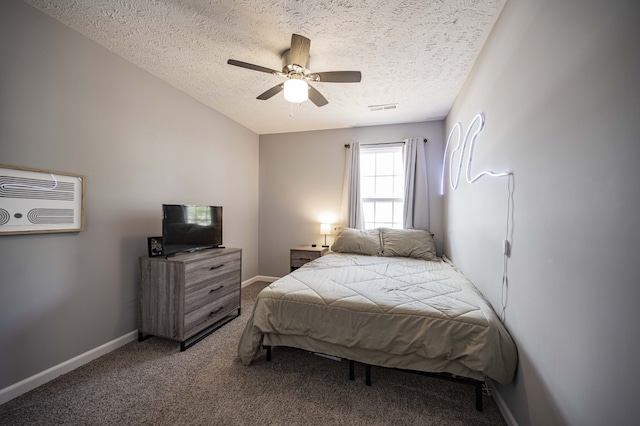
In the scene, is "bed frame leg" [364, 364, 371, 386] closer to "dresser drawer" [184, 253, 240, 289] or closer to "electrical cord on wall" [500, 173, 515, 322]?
"electrical cord on wall" [500, 173, 515, 322]

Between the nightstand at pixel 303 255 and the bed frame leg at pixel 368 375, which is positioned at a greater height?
the nightstand at pixel 303 255

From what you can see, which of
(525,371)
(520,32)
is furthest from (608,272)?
(520,32)

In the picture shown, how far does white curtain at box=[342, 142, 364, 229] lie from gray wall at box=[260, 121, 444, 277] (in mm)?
117

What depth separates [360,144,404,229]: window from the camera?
3820mm

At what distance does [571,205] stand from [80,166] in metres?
3.03

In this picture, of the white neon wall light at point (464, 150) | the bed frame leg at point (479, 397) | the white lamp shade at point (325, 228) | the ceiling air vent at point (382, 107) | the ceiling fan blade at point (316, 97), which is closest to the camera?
the bed frame leg at point (479, 397)

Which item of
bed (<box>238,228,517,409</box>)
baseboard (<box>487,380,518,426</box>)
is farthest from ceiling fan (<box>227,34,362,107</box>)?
baseboard (<box>487,380,518,426</box>)

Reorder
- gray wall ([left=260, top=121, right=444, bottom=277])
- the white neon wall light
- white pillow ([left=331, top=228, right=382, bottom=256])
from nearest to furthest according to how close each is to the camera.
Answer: the white neon wall light < white pillow ([left=331, top=228, right=382, bottom=256]) < gray wall ([left=260, top=121, right=444, bottom=277])

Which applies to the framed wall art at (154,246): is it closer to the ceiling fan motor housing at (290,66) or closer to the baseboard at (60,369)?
the baseboard at (60,369)

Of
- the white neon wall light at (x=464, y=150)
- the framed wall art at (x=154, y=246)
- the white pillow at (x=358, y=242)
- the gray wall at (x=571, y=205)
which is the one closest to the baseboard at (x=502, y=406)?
the gray wall at (x=571, y=205)

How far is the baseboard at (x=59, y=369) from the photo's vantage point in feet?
4.99

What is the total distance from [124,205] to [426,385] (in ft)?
9.52

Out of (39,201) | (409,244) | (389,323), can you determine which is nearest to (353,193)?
(409,244)

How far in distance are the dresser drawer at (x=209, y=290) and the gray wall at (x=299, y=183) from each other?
152 cm
